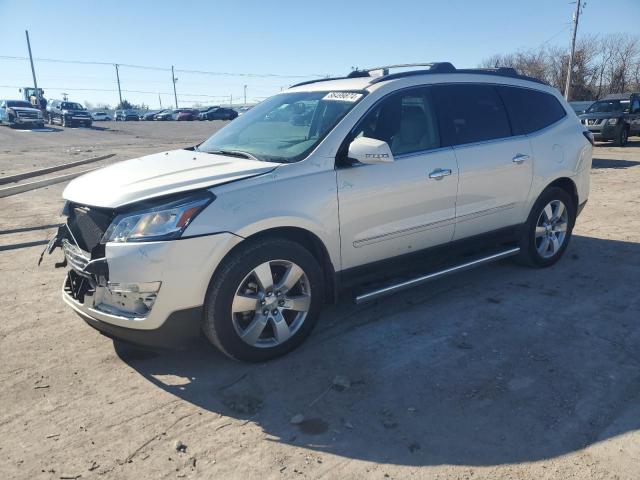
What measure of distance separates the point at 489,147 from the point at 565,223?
5.06ft

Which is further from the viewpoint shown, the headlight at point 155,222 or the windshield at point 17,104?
the windshield at point 17,104

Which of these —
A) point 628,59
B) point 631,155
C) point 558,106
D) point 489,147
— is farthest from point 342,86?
point 628,59

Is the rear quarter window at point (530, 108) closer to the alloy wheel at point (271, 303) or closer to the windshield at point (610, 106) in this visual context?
the alloy wheel at point (271, 303)

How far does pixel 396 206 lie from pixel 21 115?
4102cm

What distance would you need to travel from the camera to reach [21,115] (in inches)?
1464

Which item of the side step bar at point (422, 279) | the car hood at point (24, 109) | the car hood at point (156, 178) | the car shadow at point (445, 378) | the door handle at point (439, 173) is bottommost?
the car shadow at point (445, 378)

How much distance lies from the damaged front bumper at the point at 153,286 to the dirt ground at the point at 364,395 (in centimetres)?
41

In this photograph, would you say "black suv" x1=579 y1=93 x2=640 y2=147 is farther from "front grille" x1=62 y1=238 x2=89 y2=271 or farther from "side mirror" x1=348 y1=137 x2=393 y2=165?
"front grille" x1=62 y1=238 x2=89 y2=271

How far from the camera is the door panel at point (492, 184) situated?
4.38 m

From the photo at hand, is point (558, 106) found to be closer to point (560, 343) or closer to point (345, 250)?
point (560, 343)

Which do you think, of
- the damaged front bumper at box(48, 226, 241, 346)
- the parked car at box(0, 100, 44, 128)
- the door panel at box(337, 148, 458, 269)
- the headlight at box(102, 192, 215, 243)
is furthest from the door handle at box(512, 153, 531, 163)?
the parked car at box(0, 100, 44, 128)

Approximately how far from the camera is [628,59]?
5778 cm

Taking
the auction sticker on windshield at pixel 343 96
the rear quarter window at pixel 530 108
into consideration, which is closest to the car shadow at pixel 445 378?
the rear quarter window at pixel 530 108

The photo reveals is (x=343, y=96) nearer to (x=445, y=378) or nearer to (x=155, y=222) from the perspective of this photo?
(x=155, y=222)
